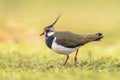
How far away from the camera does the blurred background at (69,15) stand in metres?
22.8

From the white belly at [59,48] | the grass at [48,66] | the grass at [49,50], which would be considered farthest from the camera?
the white belly at [59,48]

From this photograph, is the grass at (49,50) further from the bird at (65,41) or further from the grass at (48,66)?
the bird at (65,41)

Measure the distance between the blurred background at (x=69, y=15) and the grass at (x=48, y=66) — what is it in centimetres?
410

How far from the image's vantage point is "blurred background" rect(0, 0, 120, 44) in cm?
2277

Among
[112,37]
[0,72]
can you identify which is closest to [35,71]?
[0,72]

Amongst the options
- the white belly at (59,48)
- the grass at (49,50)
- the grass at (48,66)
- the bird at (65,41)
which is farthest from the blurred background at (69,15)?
the white belly at (59,48)

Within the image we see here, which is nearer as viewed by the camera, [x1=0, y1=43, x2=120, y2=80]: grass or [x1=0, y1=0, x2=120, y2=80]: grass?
[x1=0, y1=43, x2=120, y2=80]: grass

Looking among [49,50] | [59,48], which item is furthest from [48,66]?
[49,50]

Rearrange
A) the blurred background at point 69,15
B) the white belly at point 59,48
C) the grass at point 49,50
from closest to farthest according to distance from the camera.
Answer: the grass at point 49,50 < the white belly at point 59,48 < the blurred background at point 69,15

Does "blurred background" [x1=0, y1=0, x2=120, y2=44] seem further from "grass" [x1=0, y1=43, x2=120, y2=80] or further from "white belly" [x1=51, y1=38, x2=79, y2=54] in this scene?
"white belly" [x1=51, y1=38, x2=79, y2=54]

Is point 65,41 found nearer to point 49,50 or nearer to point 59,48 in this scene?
point 59,48

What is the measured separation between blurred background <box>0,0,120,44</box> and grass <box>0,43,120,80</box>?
4.10m

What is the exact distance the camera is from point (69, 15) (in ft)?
84.5

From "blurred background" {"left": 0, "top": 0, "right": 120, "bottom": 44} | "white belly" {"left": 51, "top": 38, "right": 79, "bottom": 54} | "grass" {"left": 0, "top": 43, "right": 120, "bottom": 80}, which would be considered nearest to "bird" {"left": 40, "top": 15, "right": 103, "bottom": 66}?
"white belly" {"left": 51, "top": 38, "right": 79, "bottom": 54}
